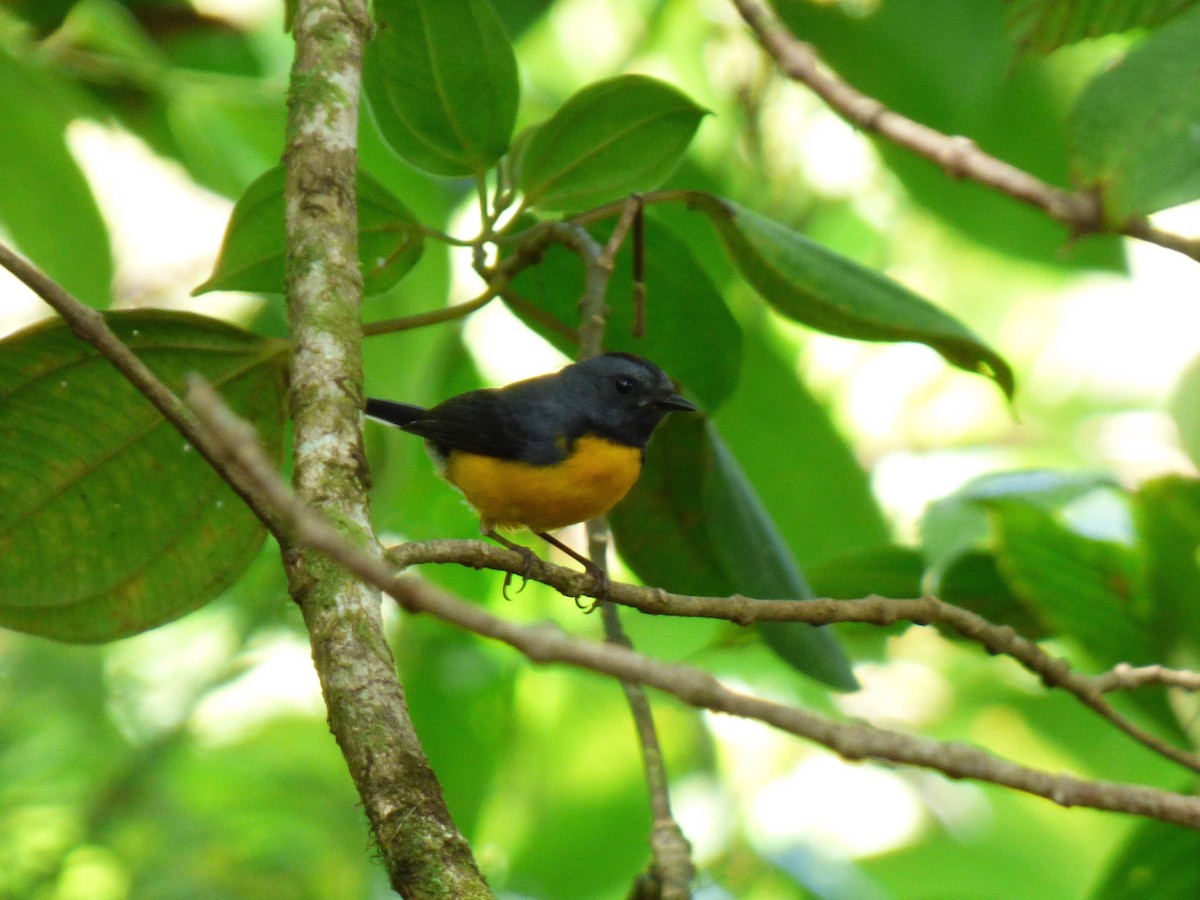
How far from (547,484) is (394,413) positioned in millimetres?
493

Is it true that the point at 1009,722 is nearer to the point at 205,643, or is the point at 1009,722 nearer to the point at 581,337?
the point at 581,337


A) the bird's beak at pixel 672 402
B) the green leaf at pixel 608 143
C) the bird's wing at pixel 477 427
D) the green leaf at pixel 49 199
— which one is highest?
the green leaf at pixel 49 199

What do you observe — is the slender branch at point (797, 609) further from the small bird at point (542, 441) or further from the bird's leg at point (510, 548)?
the small bird at point (542, 441)

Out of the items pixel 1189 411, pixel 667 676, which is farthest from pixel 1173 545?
pixel 667 676

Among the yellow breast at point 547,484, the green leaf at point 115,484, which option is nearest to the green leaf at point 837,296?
the green leaf at point 115,484

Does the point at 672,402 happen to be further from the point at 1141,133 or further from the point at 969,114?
the point at 1141,133

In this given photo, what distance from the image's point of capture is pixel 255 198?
240 centimetres

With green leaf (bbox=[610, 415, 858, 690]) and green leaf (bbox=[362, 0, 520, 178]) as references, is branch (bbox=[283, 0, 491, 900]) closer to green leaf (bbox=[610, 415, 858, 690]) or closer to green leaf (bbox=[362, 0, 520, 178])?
green leaf (bbox=[362, 0, 520, 178])

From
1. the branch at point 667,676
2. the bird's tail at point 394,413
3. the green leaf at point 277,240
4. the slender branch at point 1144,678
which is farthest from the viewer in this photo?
the bird's tail at point 394,413

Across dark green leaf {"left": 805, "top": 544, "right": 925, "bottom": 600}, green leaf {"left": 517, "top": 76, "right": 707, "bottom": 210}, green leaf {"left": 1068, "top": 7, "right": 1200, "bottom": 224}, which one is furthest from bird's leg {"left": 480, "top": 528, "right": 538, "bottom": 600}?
green leaf {"left": 1068, "top": 7, "right": 1200, "bottom": 224}

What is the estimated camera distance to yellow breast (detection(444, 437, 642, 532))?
354cm

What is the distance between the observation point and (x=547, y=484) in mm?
3658

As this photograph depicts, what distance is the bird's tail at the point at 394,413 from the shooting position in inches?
142

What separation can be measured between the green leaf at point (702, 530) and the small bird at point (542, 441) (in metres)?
0.78
